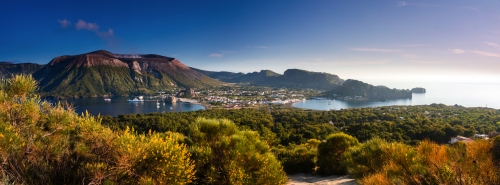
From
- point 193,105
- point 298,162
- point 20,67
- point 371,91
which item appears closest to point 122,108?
point 193,105

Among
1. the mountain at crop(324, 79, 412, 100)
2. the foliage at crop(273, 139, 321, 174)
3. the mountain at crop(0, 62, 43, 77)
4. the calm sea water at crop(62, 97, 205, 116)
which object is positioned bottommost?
the calm sea water at crop(62, 97, 205, 116)

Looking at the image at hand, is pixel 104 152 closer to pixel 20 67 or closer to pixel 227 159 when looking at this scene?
pixel 227 159

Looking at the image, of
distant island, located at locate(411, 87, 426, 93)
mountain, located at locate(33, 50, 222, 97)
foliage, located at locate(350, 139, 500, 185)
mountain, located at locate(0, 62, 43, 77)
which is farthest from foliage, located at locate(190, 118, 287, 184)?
mountain, located at locate(0, 62, 43, 77)

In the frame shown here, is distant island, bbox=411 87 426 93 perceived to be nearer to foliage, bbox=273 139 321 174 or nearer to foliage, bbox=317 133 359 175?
foliage, bbox=317 133 359 175

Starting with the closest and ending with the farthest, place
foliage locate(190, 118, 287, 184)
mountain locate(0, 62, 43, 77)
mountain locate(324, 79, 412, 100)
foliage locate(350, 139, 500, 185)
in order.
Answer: foliage locate(350, 139, 500, 185) < foliage locate(190, 118, 287, 184) < mountain locate(324, 79, 412, 100) < mountain locate(0, 62, 43, 77)

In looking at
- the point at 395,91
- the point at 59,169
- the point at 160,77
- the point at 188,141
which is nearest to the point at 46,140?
the point at 59,169

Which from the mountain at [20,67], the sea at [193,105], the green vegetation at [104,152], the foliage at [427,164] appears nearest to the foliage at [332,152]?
the foliage at [427,164]

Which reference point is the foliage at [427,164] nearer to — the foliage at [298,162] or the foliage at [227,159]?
the foliage at [227,159]

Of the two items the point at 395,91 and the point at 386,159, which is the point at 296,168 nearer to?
the point at 386,159
